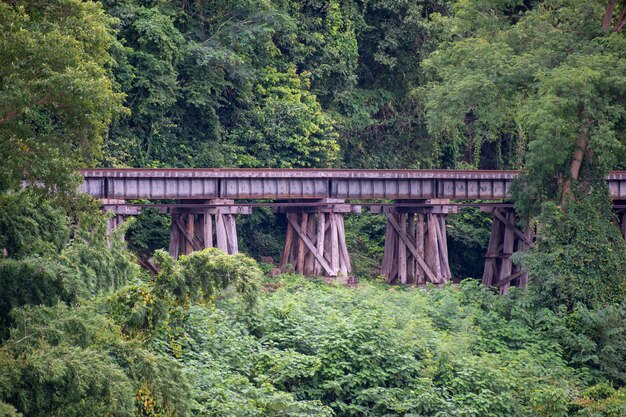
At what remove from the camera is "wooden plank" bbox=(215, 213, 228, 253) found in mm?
27719

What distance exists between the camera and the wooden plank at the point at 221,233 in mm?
27719

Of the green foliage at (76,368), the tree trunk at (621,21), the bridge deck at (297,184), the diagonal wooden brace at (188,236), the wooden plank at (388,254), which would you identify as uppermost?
the tree trunk at (621,21)

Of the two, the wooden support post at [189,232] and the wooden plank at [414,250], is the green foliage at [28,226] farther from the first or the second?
the wooden plank at [414,250]

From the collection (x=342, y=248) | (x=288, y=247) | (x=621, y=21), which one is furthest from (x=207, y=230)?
(x=621, y=21)

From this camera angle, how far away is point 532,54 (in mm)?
26922

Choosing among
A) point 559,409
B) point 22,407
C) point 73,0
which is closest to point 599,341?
point 559,409

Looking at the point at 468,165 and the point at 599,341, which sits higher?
the point at 468,165

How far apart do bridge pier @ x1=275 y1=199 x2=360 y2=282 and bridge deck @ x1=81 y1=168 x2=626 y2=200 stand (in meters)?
0.53

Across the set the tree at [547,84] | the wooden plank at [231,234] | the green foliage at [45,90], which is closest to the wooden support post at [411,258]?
the tree at [547,84]

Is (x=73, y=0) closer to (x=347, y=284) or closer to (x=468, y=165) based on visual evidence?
(x=347, y=284)

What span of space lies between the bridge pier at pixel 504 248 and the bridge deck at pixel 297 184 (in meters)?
0.73

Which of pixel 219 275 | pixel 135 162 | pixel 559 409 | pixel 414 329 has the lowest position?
pixel 559 409

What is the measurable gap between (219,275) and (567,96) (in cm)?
1259

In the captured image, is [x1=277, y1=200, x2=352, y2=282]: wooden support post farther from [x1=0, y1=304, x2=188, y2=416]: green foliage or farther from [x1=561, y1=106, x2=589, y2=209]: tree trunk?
[x1=0, y1=304, x2=188, y2=416]: green foliage
